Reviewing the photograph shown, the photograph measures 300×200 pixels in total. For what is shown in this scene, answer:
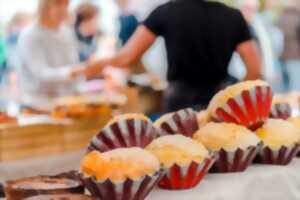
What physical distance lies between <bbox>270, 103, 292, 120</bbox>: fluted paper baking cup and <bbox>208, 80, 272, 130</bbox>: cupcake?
0.48ft

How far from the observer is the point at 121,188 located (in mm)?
1275

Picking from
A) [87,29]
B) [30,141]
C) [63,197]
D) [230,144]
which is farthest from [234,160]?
[87,29]

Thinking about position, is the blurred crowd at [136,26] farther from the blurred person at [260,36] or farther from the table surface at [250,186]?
the table surface at [250,186]

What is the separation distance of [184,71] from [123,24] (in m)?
2.97

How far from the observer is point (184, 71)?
3232 mm

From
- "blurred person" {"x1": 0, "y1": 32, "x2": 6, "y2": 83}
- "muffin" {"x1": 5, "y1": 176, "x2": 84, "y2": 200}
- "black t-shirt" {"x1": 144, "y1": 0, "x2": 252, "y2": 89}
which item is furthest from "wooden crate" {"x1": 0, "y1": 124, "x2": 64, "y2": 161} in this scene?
"blurred person" {"x1": 0, "y1": 32, "x2": 6, "y2": 83}

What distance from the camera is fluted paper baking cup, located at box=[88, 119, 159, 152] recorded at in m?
1.44

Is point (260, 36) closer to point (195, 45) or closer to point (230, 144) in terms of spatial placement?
point (195, 45)

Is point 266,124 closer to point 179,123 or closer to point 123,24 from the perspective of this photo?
point 179,123

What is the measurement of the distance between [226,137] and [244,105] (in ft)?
0.37

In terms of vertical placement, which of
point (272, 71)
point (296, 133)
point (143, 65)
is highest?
point (296, 133)

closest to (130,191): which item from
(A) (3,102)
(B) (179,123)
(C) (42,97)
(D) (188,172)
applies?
(D) (188,172)

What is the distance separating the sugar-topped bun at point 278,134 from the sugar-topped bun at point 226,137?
69 mm

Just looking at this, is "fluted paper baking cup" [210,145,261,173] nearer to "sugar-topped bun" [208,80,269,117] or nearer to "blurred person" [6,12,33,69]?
"sugar-topped bun" [208,80,269,117]
